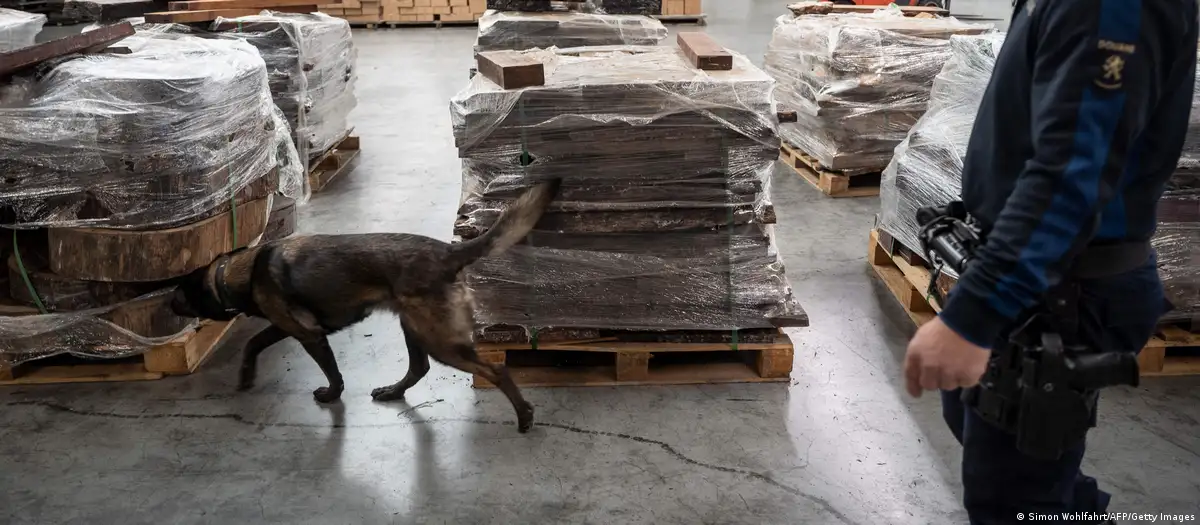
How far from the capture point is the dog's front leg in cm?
326

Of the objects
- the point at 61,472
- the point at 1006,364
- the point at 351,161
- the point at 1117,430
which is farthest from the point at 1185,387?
the point at 351,161

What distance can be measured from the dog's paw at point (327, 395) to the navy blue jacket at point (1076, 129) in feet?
8.41

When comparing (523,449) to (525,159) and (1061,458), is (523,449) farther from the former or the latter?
(1061,458)

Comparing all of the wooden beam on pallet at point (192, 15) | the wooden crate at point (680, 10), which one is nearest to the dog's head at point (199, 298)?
the wooden beam on pallet at point (192, 15)

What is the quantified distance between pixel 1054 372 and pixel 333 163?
6064 millimetres

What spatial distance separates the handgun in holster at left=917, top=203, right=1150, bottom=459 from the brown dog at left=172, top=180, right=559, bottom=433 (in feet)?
5.53

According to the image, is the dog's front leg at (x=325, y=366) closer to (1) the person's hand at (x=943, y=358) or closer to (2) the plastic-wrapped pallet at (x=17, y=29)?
(1) the person's hand at (x=943, y=358)

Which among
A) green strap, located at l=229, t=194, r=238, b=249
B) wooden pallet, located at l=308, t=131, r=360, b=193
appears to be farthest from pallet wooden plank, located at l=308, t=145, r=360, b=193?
green strap, located at l=229, t=194, r=238, b=249

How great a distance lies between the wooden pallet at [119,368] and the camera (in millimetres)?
3566

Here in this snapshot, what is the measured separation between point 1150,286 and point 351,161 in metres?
6.32

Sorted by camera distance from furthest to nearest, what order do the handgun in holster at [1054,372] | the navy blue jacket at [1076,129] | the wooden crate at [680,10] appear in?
the wooden crate at [680,10]
the handgun in holster at [1054,372]
the navy blue jacket at [1076,129]

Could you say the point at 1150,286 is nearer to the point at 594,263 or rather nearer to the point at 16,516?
the point at 594,263

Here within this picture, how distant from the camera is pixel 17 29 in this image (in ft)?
17.2

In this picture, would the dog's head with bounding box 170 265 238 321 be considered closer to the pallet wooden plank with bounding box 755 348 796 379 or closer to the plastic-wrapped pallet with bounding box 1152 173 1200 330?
the pallet wooden plank with bounding box 755 348 796 379
